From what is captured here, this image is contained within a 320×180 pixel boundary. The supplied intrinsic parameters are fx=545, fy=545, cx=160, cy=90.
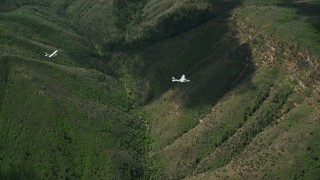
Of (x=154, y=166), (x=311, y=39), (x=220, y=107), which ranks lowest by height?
(x=154, y=166)

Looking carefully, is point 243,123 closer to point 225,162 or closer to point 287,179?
point 225,162

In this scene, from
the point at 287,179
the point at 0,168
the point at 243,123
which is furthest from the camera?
the point at 243,123

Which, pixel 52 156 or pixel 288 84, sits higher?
pixel 288 84

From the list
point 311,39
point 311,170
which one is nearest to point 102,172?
point 311,170

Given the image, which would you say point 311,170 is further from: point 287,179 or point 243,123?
point 243,123

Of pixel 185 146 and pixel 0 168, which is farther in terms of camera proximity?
pixel 185 146

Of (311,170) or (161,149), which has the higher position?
(311,170)

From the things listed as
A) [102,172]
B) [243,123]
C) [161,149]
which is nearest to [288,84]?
[243,123]

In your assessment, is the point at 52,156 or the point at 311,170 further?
the point at 52,156

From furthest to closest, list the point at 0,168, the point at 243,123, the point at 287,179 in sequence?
1. the point at 243,123
2. the point at 0,168
3. the point at 287,179
